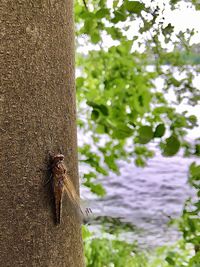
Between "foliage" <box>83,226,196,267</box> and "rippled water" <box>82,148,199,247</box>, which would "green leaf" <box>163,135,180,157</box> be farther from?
"rippled water" <box>82,148,199,247</box>

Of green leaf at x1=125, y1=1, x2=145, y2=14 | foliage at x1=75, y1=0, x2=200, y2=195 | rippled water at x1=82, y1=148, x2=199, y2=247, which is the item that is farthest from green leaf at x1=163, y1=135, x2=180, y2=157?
rippled water at x1=82, y1=148, x2=199, y2=247

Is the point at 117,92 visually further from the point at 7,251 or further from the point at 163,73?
the point at 7,251

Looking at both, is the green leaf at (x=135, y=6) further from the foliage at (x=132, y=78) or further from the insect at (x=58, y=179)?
the insect at (x=58, y=179)

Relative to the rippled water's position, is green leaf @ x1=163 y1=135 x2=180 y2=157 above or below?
above

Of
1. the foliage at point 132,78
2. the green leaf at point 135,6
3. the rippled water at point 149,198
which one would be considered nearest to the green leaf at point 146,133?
the foliage at point 132,78

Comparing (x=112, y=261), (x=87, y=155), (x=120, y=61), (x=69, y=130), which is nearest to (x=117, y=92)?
(x=120, y=61)
